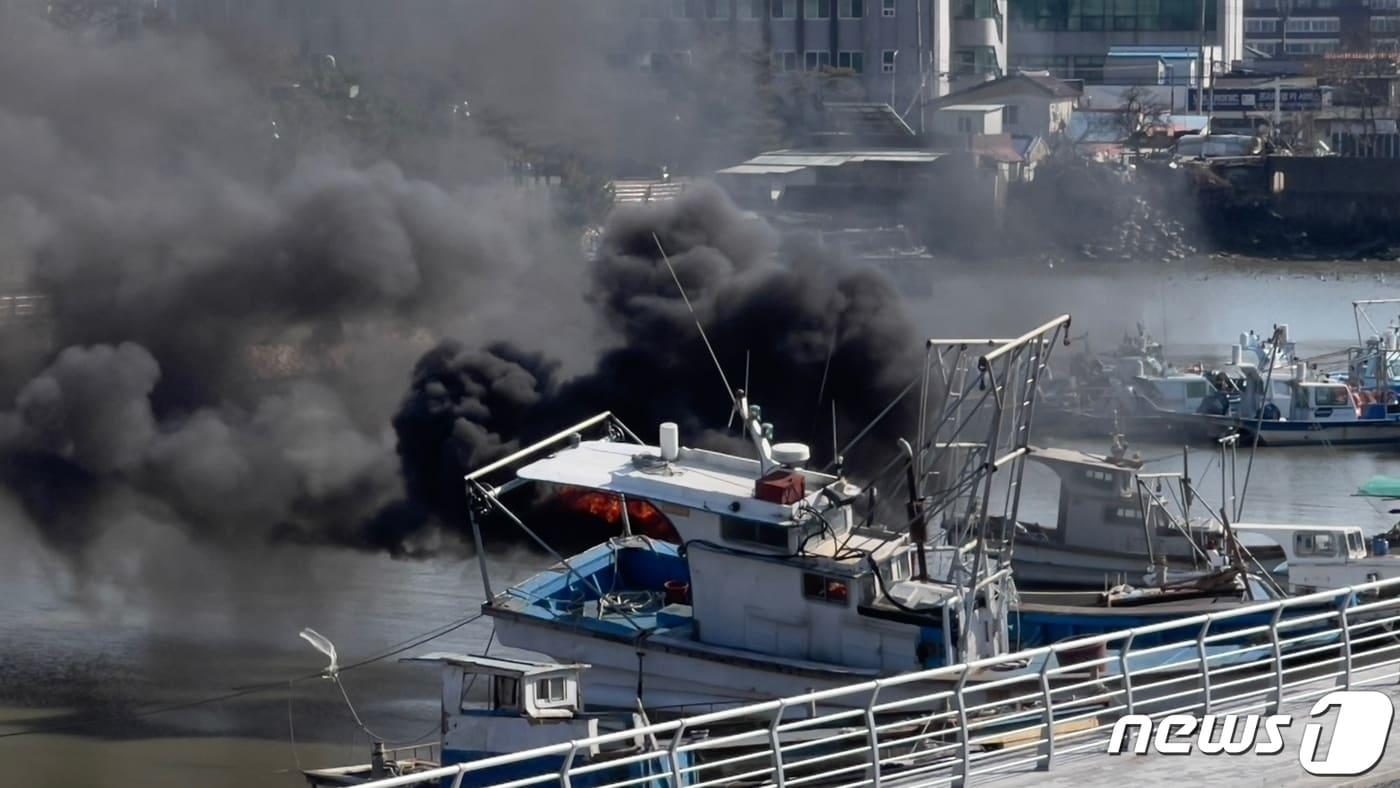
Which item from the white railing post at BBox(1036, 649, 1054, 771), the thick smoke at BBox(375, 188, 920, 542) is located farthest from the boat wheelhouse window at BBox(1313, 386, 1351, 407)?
the white railing post at BBox(1036, 649, 1054, 771)

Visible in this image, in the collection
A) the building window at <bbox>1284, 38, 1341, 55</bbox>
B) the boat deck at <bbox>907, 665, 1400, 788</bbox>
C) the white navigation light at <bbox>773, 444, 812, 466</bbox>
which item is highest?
the building window at <bbox>1284, 38, 1341, 55</bbox>

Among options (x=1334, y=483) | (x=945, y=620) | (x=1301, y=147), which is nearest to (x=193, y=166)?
(x=1334, y=483)

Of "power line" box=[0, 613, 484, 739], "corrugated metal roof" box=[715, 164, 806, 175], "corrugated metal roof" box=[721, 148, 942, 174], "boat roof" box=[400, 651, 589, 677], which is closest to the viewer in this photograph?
"boat roof" box=[400, 651, 589, 677]

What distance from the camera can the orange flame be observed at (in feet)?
91.4

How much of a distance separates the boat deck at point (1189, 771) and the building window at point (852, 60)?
218 feet

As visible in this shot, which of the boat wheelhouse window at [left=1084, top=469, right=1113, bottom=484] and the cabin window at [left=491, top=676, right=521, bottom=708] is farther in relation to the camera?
the boat wheelhouse window at [left=1084, top=469, right=1113, bottom=484]

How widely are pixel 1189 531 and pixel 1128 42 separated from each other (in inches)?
3082

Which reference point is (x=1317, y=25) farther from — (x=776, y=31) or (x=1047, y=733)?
(x=1047, y=733)

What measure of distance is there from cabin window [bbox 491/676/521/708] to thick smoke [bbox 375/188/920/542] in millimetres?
14974

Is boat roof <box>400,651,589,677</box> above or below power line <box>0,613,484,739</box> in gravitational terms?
above

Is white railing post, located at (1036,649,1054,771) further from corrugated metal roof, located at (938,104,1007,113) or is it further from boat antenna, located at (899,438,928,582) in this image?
corrugated metal roof, located at (938,104,1007,113)

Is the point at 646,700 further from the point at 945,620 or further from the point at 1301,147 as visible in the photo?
the point at 1301,147

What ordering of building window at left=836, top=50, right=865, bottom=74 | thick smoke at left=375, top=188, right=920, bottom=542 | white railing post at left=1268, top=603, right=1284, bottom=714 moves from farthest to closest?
building window at left=836, top=50, right=865, bottom=74
thick smoke at left=375, top=188, right=920, bottom=542
white railing post at left=1268, top=603, right=1284, bottom=714

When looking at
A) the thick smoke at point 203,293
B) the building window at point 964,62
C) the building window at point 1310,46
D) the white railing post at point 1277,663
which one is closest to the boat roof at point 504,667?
the white railing post at point 1277,663
